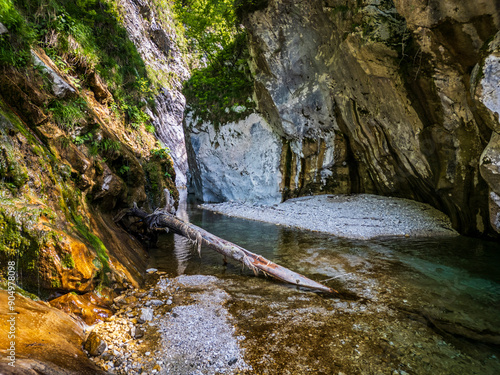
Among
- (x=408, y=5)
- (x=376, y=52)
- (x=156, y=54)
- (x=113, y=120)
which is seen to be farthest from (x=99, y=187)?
(x=156, y=54)

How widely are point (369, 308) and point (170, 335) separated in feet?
10.5

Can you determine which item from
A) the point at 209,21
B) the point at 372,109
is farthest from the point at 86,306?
the point at 209,21

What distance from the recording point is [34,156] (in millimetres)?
4004

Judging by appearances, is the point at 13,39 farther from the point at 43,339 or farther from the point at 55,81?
the point at 43,339

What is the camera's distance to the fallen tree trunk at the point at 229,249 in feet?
17.4

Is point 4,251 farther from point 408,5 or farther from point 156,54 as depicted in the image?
point 156,54

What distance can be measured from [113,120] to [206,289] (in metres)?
7.33

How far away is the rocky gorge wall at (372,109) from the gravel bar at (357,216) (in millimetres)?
628

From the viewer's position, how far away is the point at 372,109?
35.8 feet

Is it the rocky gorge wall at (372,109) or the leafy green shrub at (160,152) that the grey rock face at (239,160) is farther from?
the leafy green shrub at (160,152)

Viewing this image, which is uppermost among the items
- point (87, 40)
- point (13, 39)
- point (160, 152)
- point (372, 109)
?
point (87, 40)

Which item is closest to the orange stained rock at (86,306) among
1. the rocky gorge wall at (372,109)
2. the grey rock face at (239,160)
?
the rocky gorge wall at (372,109)

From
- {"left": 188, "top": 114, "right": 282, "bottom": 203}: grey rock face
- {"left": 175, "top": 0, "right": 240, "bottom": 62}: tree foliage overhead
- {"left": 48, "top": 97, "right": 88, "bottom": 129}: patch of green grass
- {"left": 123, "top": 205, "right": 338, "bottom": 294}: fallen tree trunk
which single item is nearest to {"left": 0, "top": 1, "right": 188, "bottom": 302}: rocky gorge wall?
{"left": 48, "top": 97, "right": 88, "bottom": 129}: patch of green grass

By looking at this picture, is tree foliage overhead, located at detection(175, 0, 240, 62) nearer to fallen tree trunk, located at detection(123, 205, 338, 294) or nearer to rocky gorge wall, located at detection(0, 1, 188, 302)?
rocky gorge wall, located at detection(0, 1, 188, 302)
